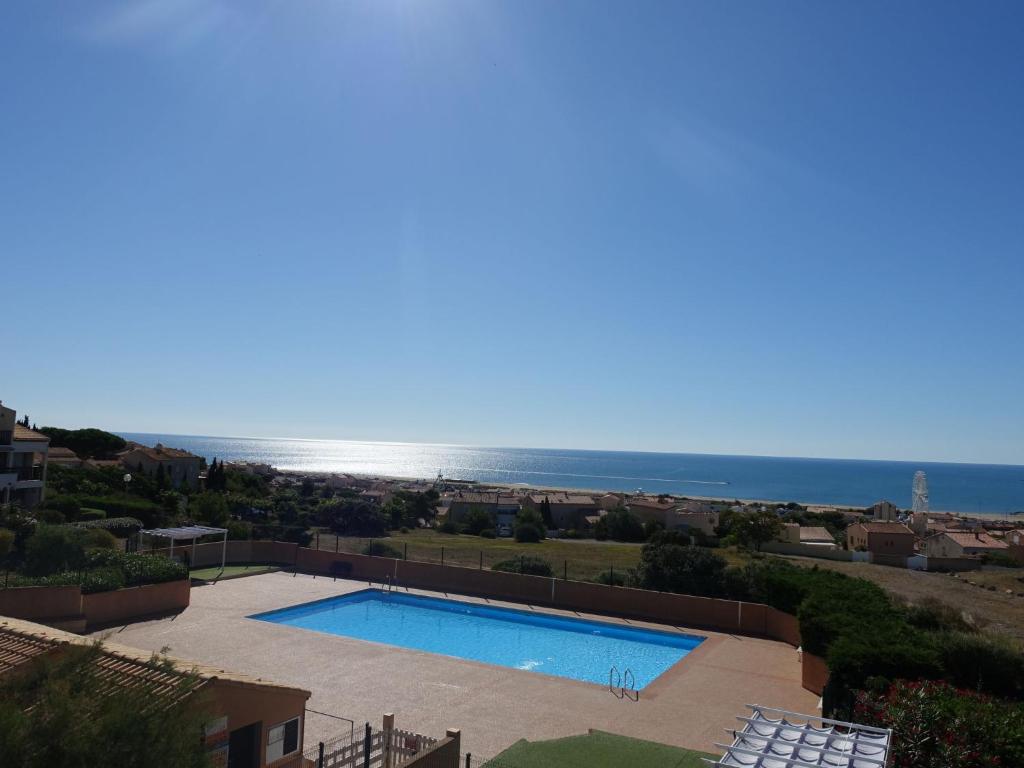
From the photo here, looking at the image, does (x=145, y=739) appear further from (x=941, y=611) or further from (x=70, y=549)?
(x=70, y=549)

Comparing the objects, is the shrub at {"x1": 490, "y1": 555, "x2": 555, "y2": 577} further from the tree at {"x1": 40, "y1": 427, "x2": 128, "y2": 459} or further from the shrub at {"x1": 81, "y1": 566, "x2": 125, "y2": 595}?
the tree at {"x1": 40, "y1": 427, "x2": 128, "y2": 459}

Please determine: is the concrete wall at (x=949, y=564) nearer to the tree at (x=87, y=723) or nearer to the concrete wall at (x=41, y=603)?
the concrete wall at (x=41, y=603)

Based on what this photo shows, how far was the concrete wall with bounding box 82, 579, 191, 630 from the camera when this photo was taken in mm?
18375

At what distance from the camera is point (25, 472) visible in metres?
34.2

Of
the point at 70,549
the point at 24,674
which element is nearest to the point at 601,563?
the point at 70,549

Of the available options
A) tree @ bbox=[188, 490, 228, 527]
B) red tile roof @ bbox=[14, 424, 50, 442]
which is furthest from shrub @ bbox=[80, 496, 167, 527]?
red tile roof @ bbox=[14, 424, 50, 442]

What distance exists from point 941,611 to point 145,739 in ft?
54.0

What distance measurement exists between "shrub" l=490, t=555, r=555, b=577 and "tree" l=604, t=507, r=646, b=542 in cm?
2310

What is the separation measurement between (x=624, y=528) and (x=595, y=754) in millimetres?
38891

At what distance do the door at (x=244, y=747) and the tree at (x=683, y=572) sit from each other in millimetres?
16311

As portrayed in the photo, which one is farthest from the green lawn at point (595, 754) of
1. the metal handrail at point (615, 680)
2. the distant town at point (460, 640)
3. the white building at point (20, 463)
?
the white building at point (20, 463)

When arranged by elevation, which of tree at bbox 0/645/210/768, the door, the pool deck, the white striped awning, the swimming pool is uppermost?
tree at bbox 0/645/210/768

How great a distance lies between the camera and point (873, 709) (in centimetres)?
1012

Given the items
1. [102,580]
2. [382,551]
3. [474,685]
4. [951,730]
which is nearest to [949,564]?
[382,551]
